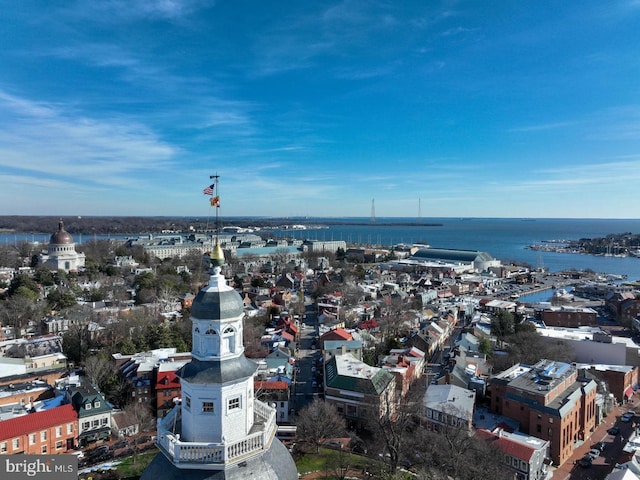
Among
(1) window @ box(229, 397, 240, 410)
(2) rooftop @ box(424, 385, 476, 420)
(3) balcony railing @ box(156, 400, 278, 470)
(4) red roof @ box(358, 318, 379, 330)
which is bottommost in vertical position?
(4) red roof @ box(358, 318, 379, 330)

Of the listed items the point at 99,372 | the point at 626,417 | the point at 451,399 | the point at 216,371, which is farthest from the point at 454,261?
the point at 216,371

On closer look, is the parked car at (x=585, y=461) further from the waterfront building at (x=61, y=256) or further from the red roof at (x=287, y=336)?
the waterfront building at (x=61, y=256)

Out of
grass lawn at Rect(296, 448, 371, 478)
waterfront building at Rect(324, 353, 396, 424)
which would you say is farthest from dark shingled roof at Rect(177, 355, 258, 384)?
waterfront building at Rect(324, 353, 396, 424)

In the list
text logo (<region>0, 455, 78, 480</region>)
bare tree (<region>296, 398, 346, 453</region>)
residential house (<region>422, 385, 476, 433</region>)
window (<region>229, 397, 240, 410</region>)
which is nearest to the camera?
window (<region>229, 397, 240, 410</region>)

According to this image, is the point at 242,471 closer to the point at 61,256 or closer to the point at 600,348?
the point at 600,348

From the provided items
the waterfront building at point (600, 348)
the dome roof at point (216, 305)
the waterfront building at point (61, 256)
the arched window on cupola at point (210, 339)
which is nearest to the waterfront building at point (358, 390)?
the waterfront building at point (600, 348)

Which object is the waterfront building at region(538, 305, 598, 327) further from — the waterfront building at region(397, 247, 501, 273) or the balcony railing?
the balcony railing
